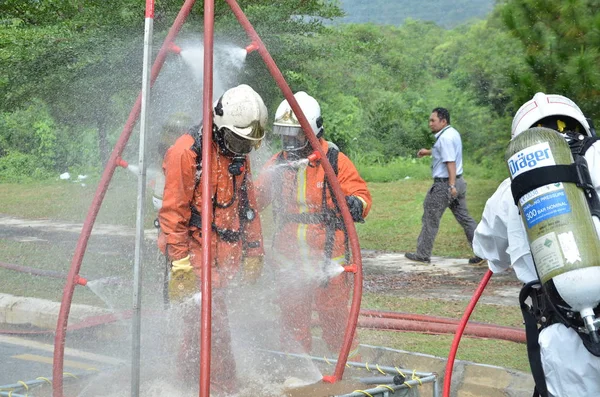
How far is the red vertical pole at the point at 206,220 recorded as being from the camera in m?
3.94

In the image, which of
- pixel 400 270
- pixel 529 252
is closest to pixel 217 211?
pixel 529 252

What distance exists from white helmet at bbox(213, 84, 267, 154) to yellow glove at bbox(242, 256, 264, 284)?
2.15 ft

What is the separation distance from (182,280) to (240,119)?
0.92 metres

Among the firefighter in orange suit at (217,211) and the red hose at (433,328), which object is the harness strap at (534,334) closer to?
the firefighter in orange suit at (217,211)

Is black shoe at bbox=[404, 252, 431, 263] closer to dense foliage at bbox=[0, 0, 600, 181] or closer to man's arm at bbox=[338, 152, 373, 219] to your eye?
dense foliage at bbox=[0, 0, 600, 181]

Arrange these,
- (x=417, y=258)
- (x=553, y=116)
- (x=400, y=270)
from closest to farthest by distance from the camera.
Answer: (x=553, y=116)
(x=400, y=270)
(x=417, y=258)

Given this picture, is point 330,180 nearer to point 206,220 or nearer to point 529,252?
point 206,220

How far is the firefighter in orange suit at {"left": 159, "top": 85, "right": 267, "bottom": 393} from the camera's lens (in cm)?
491

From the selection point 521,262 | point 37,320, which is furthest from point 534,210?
point 37,320

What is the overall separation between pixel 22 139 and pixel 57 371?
605 inches

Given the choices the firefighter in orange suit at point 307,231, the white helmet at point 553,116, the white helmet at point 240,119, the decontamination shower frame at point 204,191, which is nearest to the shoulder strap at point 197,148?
the white helmet at point 240,119

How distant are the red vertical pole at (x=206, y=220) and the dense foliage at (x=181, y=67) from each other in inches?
39.7

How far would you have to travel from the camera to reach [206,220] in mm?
4121

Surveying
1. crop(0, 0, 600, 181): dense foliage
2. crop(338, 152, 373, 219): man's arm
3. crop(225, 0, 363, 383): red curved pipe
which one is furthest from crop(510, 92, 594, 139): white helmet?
crop(0, 0, 600, 181): dense foliage
